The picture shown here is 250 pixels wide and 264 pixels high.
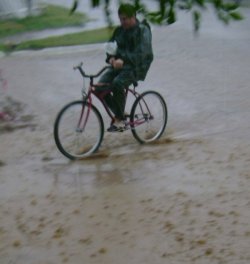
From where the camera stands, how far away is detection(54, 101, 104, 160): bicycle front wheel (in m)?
7.10

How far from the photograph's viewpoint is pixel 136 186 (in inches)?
252

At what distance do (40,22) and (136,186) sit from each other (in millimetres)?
15229

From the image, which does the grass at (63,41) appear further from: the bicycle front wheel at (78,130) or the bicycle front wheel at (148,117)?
the bicycle front wheel at (78,130)

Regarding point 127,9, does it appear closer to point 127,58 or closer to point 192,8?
point 192,8

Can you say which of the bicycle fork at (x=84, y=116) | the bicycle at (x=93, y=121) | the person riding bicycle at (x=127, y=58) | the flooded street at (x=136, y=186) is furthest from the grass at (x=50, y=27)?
the bicycle fork at (x=84, y=116)

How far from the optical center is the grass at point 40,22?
63.7 ft

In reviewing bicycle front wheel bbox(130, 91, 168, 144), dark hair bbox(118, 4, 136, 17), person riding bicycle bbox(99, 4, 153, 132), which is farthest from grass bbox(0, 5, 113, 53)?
dark hair bbox(118, 4, 136, 17)

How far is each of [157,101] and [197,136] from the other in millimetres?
798

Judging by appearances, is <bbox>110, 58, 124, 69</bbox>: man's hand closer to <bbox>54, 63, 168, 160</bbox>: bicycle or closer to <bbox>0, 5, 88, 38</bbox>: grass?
<bbox>54, 63, 168, 160</bbox>: bicycle

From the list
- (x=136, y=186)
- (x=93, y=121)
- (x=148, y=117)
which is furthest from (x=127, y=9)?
(x=148, y=117)

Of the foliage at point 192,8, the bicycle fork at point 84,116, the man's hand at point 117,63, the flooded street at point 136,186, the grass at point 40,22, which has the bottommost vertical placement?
the grass at point 40,22

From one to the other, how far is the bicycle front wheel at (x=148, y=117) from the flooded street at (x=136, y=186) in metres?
0.18

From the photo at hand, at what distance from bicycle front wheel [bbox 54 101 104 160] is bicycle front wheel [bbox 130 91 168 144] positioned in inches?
23.3

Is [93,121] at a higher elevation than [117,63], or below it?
below
